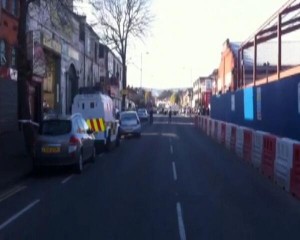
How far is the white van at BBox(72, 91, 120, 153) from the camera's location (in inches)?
1060

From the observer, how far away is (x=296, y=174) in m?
13.7

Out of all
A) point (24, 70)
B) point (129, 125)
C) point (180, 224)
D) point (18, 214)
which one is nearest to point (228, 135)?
point (24, 70)

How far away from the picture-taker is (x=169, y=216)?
11258mm

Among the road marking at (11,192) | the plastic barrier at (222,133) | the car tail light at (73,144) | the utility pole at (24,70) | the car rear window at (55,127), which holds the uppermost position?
the utility pole at (24,70)

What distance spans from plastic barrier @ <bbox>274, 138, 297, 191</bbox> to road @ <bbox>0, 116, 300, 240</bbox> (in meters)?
0.27

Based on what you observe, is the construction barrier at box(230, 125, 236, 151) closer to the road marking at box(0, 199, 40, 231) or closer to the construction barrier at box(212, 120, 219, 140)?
the construction barrier at box(212, 120, 219, 140)

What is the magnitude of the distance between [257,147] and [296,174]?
6.00 meters

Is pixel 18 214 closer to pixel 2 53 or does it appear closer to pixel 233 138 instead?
pixel 233 138

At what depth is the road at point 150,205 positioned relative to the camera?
32.4ft

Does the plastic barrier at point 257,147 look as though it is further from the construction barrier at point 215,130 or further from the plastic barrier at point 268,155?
the construction barrier at point 215,130

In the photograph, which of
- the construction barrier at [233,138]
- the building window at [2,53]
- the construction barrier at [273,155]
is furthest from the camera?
the building window at [2,53]

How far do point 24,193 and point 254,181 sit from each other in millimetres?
5849

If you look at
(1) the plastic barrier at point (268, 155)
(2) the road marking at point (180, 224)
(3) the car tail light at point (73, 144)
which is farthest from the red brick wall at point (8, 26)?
(2) the road marking at point (180, 224)

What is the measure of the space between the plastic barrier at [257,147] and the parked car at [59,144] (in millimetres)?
5255
